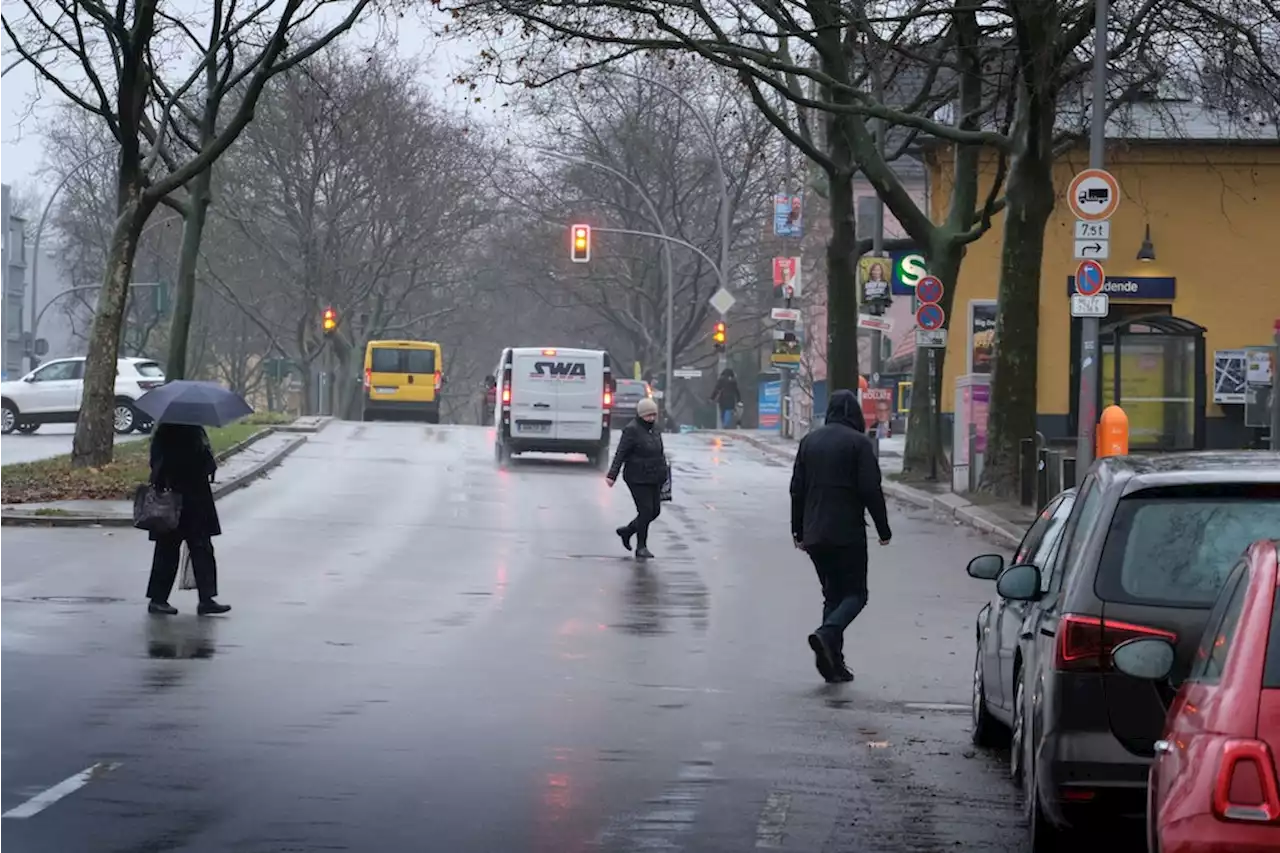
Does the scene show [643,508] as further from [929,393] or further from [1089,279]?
[929,393]

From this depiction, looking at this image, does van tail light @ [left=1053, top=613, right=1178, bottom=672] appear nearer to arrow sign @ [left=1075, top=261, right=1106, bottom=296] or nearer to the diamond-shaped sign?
arrow sign @ [left=1075, top=261, right=1106, bottom=296]

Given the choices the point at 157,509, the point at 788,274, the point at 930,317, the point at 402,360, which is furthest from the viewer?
the point at 402,360

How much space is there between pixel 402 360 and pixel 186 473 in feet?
151

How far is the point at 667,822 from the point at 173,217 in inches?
2270

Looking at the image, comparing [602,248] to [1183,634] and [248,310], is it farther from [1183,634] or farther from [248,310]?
Answer: [1183,634]

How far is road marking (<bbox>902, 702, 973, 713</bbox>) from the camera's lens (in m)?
12.3

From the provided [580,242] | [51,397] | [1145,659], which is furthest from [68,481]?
[580,242]

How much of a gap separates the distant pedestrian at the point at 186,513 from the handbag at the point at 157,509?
0.06 metres

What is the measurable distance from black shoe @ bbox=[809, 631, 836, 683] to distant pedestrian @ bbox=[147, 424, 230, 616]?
4.88 metres

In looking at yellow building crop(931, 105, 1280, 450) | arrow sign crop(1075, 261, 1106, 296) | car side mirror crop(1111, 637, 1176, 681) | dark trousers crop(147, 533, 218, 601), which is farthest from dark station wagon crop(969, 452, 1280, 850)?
yellow building crop(931, 105, 1280, 450)

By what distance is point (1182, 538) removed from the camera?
24.2ft

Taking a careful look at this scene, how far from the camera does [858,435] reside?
13.4 meters

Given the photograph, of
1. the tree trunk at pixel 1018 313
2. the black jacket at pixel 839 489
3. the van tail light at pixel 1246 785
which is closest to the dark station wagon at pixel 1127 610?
the van tail light at pixel 1246 785

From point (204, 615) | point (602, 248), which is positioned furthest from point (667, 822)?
point (602, 248)
